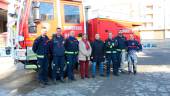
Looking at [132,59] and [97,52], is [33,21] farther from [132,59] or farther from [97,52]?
[132,59]

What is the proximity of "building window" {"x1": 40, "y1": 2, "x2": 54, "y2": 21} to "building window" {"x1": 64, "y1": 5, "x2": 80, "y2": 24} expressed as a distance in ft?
2.00

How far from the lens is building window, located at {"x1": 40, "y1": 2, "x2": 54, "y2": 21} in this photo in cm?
1439

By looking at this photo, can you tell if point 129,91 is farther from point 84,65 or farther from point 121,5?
point 121,5

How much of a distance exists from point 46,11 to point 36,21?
0.64 meters

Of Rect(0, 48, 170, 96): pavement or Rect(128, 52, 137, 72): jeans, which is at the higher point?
Rect(128, 52, 137, 72): jeans

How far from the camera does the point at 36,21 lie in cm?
1410

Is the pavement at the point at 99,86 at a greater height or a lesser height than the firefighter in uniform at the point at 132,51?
lesser

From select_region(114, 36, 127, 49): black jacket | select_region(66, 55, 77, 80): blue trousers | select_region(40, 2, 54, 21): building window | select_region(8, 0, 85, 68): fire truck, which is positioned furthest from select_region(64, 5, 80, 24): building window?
select_region(114, 36, 127, 49): black jacket

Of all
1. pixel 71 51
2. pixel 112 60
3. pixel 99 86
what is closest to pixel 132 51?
pixel 112 60

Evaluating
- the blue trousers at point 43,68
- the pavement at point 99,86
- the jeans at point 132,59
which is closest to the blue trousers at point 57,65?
the blue trousers at point 43,68

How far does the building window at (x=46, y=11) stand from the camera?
47.2 ft

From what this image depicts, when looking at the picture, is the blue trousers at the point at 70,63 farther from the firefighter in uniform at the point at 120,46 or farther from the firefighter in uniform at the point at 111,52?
the firefighter in uniform at the point at 120,46

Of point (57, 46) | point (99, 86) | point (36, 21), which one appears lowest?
point (99, 86)

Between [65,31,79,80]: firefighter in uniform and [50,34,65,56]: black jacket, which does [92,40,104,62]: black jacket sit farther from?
[50,34,65,56]: black jacket
